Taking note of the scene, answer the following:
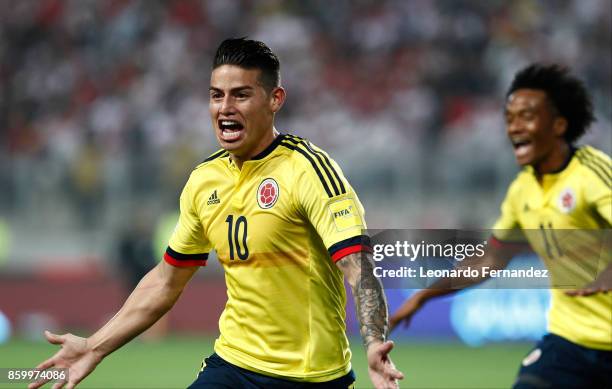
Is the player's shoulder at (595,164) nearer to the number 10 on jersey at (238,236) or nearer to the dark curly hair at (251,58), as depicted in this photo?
the dark curly hair at (251,58)

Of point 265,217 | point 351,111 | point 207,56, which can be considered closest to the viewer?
point 265,217

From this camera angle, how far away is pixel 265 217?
16.3ft

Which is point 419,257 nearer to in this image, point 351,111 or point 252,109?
point 252,109

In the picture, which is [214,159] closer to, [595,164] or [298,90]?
[595,164]

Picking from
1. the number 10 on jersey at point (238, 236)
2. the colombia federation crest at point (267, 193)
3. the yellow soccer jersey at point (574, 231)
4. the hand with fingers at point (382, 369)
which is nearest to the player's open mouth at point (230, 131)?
the colombia federation crest at point (267, 193)

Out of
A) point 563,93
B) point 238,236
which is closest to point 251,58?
point 238,236

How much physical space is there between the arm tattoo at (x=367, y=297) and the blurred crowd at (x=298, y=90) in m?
11.7

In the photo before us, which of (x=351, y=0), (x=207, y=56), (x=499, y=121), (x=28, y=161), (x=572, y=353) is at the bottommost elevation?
(x=572, y=353)

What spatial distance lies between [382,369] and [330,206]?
0.90m

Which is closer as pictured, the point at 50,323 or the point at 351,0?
the point at 50,323

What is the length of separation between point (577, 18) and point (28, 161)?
1041 cm

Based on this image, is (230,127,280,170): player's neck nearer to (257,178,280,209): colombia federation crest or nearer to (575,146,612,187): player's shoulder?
(257,178,280,209): colombia federation crest

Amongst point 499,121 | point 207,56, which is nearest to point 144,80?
point 207,56

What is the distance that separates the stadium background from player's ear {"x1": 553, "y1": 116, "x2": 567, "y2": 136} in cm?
565
